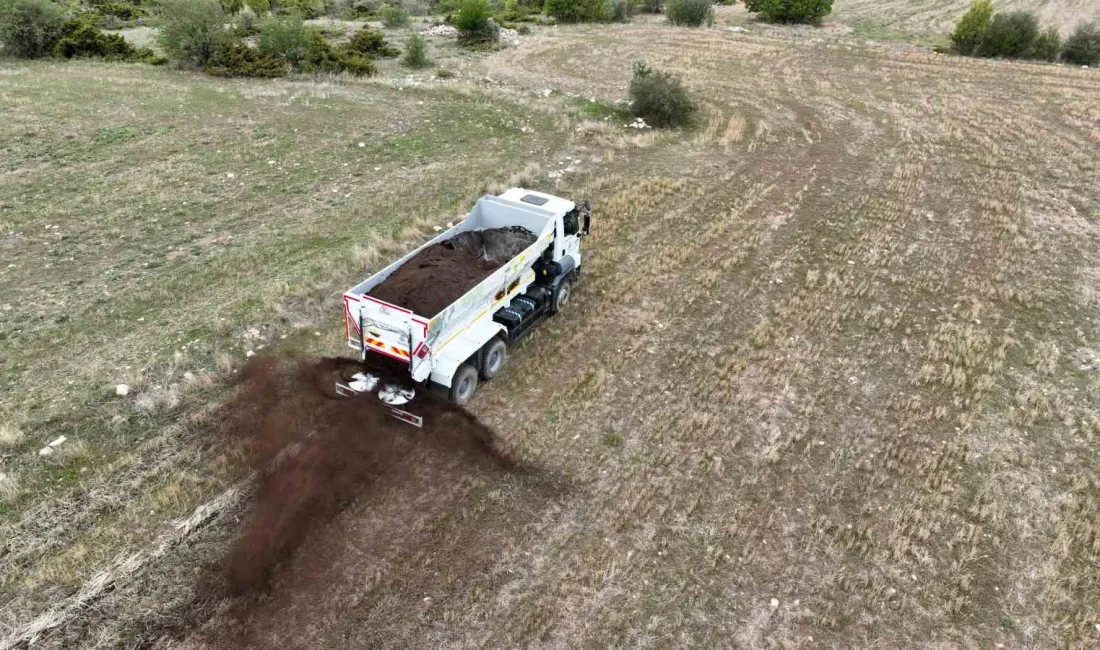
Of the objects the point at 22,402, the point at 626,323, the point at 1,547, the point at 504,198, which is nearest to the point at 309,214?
the point at 504,198

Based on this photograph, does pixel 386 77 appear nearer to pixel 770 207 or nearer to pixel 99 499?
pixel 770 207

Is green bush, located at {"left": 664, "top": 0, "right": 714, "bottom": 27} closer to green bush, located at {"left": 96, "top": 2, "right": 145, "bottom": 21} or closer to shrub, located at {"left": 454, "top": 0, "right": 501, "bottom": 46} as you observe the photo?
shrub, located at {"left": 454, "top": 0, "right": 501, "bottom": 46}

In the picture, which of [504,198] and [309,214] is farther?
[309,214]

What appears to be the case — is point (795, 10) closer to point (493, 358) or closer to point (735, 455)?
point (493, 358)

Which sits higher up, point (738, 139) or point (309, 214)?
point (738, 139)

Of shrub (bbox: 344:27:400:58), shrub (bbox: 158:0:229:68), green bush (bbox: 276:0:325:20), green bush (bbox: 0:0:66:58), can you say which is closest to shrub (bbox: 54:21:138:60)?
green bush (bbox: 0:0:66:58)

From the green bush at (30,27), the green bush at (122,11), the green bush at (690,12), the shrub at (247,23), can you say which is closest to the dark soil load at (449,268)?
the green bush at (30,27)

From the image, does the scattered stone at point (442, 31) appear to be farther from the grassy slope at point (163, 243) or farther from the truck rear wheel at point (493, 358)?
the truck rear wheel at point (493, 358)

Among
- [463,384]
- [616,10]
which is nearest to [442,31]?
[616,10]
